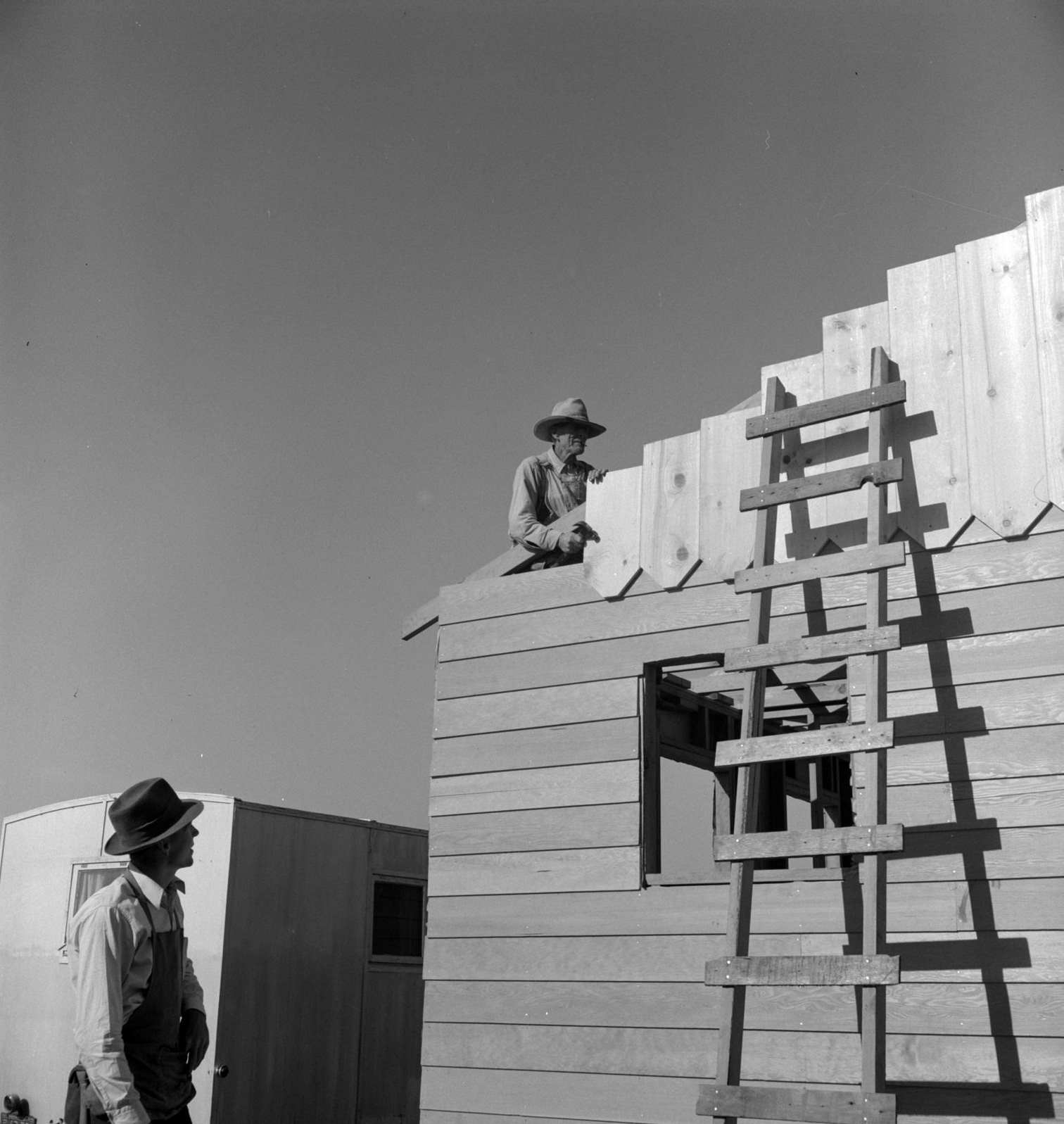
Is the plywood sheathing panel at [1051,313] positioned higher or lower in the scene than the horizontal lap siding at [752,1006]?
higher

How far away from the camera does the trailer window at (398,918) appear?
526 inches

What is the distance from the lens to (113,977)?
398cm

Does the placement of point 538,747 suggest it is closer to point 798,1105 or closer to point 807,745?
point 807,745

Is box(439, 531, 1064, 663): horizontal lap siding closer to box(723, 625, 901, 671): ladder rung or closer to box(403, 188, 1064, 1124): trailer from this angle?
box(403, 188, 1064, 1124): trailer

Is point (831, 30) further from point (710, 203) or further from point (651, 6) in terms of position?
point (710, 203)

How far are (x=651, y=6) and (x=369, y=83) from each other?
12.3ft

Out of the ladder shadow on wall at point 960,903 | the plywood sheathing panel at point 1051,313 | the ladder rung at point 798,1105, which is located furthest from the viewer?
the plywood sheathing panel at point 1051,313

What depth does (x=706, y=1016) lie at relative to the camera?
6.07m

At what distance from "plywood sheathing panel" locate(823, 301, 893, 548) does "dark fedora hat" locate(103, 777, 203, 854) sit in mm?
3512

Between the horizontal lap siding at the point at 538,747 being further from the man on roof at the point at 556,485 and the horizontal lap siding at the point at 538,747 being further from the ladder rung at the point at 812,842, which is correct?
the ladder rung at the point at 812,842

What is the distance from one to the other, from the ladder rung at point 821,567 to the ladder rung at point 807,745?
0.73 meters

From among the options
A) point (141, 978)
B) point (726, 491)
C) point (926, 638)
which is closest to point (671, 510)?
point (726, 491)

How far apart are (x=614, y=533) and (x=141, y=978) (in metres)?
3.75

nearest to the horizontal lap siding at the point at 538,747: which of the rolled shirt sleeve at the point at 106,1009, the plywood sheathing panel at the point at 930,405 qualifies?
the plywood sheathing panel at the point at 930,405
